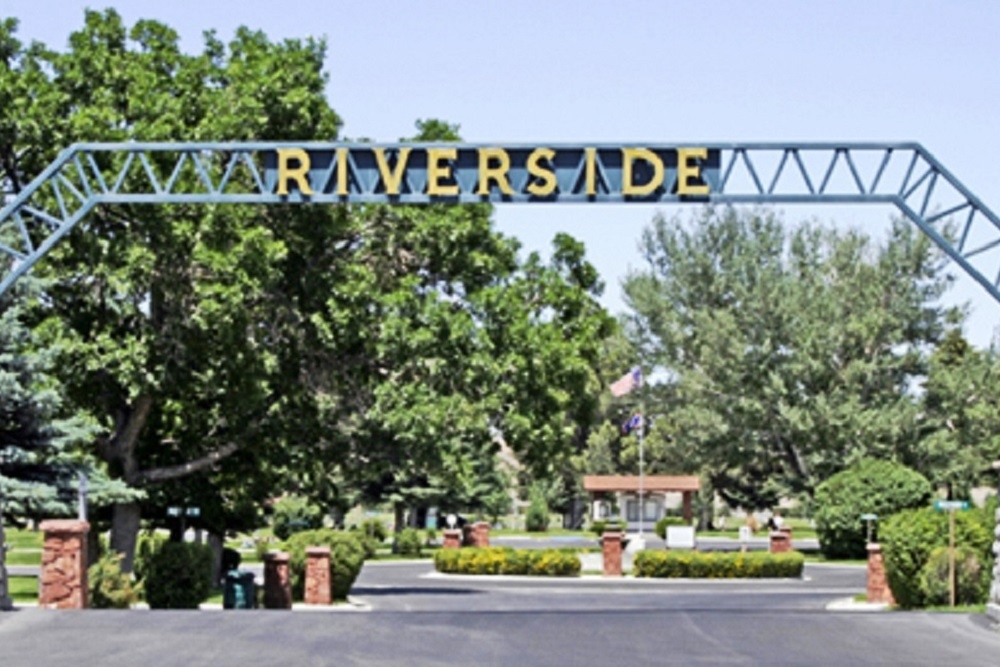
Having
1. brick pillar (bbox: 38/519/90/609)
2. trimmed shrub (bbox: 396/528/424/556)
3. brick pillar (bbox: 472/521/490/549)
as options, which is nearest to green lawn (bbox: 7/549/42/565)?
trimmed shrub (bbox: 396/528/424/556)

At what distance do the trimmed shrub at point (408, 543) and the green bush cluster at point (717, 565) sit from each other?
54.6 ft

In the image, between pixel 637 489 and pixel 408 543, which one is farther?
pixel 637 489

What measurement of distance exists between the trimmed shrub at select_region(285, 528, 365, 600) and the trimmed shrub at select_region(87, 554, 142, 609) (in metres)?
7.58

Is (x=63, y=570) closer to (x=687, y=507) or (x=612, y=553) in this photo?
(x=612, y=553)

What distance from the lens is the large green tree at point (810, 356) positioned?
67.7 metres

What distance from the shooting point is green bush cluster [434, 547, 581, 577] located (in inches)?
1984

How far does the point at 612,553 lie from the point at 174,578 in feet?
62.7

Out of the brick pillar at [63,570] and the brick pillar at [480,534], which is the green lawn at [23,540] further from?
the brick pillar at [63,570]

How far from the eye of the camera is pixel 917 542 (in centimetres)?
3067

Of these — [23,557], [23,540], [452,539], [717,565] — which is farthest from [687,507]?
[23,557]

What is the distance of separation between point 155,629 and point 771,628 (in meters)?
6.80

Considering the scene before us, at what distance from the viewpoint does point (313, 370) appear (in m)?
39.8

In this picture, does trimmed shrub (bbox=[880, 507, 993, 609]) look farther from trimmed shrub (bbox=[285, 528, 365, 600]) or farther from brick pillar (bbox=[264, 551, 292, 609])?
trimmed shrub (bbox=[285, 528, 365, 600])

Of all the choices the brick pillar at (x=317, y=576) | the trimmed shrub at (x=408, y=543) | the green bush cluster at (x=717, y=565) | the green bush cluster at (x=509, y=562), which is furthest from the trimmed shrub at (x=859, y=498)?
the brick pillar at (x=317, y=576)
